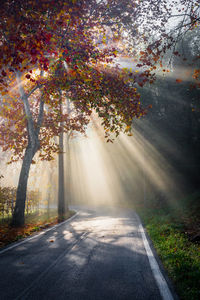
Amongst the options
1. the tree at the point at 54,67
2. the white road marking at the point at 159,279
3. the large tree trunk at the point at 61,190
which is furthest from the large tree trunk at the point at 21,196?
the white road marking at the point at 159,279

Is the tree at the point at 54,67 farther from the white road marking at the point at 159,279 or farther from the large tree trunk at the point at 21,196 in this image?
the white road marking at the point at 159,279

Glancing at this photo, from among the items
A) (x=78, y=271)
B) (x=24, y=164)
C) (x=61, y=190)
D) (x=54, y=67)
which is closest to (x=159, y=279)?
(x=78, y=271)

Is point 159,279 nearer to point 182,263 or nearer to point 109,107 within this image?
point 182,263

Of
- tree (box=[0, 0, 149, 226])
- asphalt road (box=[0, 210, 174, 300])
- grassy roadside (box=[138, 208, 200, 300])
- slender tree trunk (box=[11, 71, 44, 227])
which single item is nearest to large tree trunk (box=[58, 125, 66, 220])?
tree (box=[0, 0, 149, 226])

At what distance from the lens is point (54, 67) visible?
983 cm

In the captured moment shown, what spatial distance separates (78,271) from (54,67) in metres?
7.93

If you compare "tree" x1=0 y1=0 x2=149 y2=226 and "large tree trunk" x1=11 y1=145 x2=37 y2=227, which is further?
"large tree trunk" x1=11 y1=145 x2=37 y2=227

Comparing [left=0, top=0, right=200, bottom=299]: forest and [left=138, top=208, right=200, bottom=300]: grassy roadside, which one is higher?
[left=0, top=0, right=200, bottom=299]: forest

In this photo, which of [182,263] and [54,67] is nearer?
[182,263]

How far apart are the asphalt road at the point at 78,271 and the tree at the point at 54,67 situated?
197 inches

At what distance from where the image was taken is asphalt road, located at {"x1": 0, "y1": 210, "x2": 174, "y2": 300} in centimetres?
385

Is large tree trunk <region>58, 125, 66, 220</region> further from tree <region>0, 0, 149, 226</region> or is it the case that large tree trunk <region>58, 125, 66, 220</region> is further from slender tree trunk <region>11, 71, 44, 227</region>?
slender tree trunk <region>11, 71, 44, 227</region>

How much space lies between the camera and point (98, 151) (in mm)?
36219

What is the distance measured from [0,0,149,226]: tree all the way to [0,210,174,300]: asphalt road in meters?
4.99
